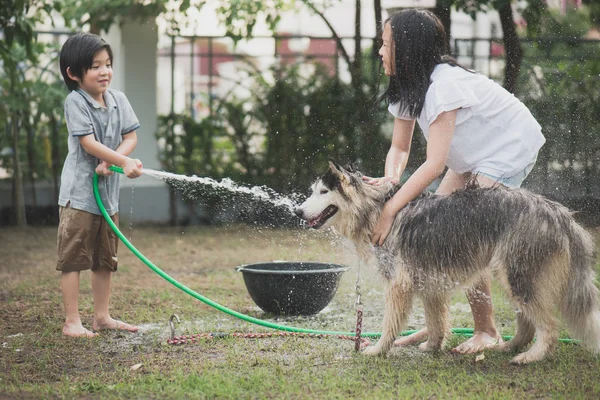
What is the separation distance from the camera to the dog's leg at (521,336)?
162 inches

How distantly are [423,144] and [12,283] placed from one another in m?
4.52

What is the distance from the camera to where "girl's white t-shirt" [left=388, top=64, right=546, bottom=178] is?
3.99m

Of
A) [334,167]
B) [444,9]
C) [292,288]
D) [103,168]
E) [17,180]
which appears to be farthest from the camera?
[17,180]

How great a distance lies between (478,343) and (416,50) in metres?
1.64

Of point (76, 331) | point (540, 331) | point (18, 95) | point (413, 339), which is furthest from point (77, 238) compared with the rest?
point (18, 95)

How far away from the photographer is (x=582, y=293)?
3789 mm

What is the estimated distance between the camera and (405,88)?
4.06m

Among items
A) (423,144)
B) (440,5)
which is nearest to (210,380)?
(440,5)

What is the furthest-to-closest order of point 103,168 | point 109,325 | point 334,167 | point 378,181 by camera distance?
point 109,325 < point 103,168 < point 378,181 < point 334,167

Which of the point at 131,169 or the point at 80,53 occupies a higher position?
the point at 80,53

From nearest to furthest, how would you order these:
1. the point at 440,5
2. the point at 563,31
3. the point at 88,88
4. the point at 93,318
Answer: the point at 88,88
the point at 93,318
the point at 440,5
the point at 563,31

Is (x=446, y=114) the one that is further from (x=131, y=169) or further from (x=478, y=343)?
(x=131, y=169)

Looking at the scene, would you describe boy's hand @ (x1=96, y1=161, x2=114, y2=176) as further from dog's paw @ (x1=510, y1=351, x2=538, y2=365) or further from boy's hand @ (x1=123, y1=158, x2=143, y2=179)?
dog's paw @ (x1=510, y1=351, x2=538, y2=365)

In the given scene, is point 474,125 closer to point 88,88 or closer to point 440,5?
point 88,88
